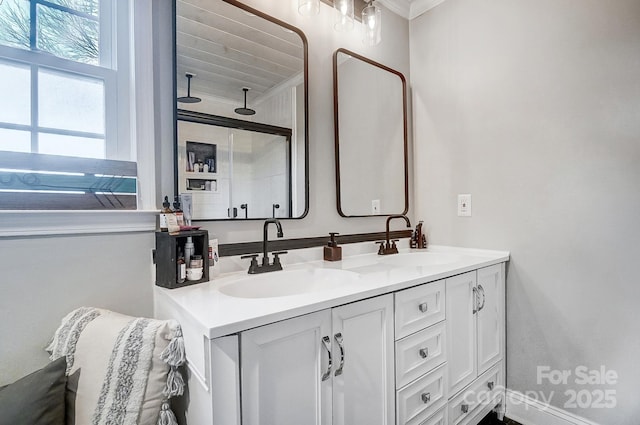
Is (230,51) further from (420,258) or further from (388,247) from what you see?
(420,258)

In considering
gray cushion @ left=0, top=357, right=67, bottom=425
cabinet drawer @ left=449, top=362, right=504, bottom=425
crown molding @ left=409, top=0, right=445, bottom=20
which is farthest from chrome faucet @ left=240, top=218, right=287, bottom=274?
crown molding @ left=409, top=0, right=445, bottom=20

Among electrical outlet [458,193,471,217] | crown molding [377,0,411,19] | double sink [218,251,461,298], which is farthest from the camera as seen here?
crown molding [377,0,411,19]

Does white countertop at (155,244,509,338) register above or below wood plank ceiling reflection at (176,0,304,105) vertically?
below

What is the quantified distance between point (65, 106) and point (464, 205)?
2.01m

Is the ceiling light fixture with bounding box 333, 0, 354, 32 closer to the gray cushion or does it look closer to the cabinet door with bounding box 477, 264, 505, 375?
the cabinet door with bounding box 477, 264, 505, 375

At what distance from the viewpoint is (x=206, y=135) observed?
Answer: 1304mm

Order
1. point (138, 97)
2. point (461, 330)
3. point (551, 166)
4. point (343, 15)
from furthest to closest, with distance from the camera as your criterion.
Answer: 1. point (343, 15)
2. point (551, 166)
3. point (461, 330)
4. point (138, 97)

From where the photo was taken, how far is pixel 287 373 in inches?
34.1

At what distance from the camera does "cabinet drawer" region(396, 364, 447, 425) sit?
3.86 ft

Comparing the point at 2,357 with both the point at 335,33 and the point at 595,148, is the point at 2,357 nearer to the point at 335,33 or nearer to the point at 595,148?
the point at 335,33

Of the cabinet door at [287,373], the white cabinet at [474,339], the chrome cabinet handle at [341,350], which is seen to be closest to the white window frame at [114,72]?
the cabinet door at [287,373]

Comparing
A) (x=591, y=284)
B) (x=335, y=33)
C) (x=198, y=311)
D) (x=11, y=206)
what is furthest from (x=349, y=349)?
(x=335, y=33)

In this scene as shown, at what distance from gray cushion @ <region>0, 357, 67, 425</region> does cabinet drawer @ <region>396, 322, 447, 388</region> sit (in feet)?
3.44

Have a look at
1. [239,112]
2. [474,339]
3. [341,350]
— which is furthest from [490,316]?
[239,112]
